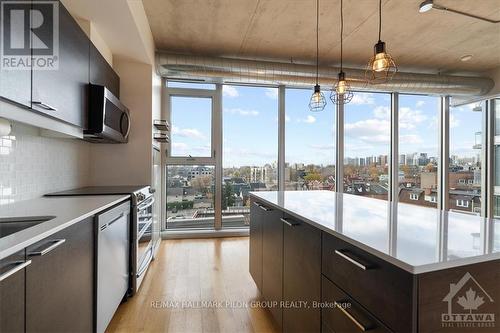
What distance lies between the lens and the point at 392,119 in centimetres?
515

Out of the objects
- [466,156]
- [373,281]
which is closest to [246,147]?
[373,281]

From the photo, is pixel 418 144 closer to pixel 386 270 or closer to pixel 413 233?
pixel 413 233

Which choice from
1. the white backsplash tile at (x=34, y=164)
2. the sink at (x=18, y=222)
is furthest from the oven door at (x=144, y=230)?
the sink at (x=18, y=222)

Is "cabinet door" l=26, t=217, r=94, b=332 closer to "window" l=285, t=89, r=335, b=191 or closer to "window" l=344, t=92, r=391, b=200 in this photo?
"window" l=285, t=89, r=335, b=191

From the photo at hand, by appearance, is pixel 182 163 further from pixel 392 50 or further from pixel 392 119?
pixel 392 119

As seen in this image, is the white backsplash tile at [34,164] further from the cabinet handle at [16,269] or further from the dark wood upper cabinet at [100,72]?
the cabinet handle at [16,269]

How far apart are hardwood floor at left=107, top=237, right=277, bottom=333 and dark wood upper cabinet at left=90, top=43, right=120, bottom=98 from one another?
194cm

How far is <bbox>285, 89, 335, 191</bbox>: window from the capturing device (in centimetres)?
479

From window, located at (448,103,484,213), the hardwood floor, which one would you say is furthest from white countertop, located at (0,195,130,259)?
window, located at (448,103,484,213)

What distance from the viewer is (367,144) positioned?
5.05 metres

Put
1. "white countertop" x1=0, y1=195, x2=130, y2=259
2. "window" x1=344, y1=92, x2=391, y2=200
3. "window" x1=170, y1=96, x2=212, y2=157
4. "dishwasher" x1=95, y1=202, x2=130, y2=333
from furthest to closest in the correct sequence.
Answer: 1. "window" x1=344, y1=92, x2=391, y2=200
2. "window" x1=170, y1=96, x2=212, y2=157
3. "dishwasher" x1=95, y1=202, x2=130, y2=333
4. "white countertop" x1=0, y1=195, x2=130, y2=259

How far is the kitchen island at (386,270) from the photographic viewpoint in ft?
2.63

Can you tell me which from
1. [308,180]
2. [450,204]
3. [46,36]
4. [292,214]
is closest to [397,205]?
[292,214]

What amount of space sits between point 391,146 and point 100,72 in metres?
5.00
